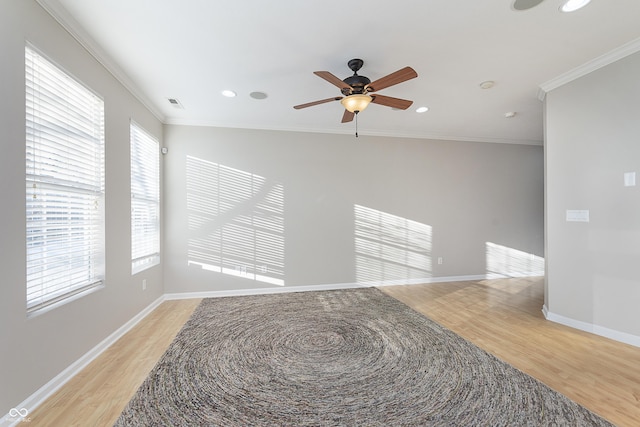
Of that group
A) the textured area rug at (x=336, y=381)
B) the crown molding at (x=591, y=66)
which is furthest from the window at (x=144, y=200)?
the crown molding at (x=591, y=66)

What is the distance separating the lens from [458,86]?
10.4 ft

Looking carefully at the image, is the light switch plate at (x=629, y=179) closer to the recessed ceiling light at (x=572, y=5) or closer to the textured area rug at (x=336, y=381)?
the recessed ceiling light at (x=572, y=5)

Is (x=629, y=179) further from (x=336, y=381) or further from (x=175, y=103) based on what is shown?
(x=175, y=103)

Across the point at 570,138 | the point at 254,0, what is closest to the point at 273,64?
the point at 254,0

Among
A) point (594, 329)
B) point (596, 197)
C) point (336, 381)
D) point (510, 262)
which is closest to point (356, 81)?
point (336, 381)

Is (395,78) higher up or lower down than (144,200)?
higher up

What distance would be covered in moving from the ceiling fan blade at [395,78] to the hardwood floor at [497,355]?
2510 millimetres

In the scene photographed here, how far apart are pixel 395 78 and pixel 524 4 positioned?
0.96 metres

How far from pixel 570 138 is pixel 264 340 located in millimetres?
3921

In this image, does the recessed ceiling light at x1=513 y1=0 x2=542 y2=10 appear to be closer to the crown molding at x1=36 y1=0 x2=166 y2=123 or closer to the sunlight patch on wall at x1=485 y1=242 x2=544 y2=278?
the crown molding at x1=36 y1=0 x2=166 y2=123

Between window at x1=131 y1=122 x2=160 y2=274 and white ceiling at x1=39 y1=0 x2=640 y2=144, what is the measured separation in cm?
55

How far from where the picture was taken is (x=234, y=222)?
427 cm

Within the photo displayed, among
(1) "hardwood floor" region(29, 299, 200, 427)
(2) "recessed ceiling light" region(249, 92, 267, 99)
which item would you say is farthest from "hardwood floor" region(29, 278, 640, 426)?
(2) "recessed ceiling light" region(249, 92, 267, 99)

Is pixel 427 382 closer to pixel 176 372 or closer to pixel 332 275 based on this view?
pixel 176 372
